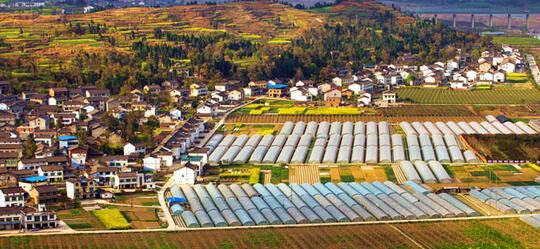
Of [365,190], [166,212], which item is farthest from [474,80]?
[166,212]

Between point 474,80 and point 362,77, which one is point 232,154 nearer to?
point 362,77

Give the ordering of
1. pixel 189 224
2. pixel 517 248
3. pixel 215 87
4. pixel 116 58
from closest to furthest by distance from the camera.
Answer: pixel 517 248, pixel 189 224, pixel 215 87, pixel 116 58

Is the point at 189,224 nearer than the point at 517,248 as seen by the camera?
No

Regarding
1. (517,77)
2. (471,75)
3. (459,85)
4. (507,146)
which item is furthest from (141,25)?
(507,146)

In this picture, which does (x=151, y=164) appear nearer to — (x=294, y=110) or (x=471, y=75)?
(x=294, y=110)

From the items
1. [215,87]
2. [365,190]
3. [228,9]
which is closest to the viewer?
[365,190]

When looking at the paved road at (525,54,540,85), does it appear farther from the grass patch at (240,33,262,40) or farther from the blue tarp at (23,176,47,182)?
the blue tarp at (23,176,47,182)

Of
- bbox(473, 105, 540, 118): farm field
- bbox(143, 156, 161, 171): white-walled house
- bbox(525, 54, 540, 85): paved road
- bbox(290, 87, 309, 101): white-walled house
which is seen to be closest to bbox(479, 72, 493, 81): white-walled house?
bbox(525, 54, 540, 85): paved road
